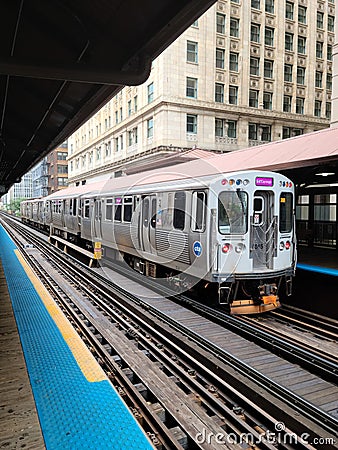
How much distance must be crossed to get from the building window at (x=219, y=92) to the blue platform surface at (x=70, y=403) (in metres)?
30.9

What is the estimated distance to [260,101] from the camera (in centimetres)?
3553

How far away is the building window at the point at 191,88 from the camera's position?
3125cm

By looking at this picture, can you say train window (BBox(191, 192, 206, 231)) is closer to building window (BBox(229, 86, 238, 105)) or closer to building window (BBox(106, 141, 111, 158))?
building window (BBox(229, 86, 238, 105))

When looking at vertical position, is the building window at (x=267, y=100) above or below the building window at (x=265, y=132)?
above

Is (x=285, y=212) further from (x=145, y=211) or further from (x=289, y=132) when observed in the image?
(x=289, y=132)

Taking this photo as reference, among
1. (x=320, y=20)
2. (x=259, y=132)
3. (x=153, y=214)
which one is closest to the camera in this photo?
(x=153, y=214)

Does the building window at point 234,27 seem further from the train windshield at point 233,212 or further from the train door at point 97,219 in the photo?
the train windshield at point 233,212

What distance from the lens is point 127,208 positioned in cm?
1216

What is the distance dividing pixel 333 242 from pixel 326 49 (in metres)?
34.1

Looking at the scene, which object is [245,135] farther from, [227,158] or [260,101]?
[227,158]

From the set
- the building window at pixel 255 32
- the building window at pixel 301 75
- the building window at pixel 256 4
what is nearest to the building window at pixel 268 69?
the building window at pixel 255 32

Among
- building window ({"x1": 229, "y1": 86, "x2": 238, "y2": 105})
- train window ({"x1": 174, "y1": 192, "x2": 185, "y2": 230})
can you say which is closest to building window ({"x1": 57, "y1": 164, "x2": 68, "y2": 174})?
building window ({"x1": 229, "y1": 86, "x2": 238, "y2": 105})

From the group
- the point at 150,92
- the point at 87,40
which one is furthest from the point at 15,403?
the point at 150,92

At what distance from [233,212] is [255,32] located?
34.1 meters
